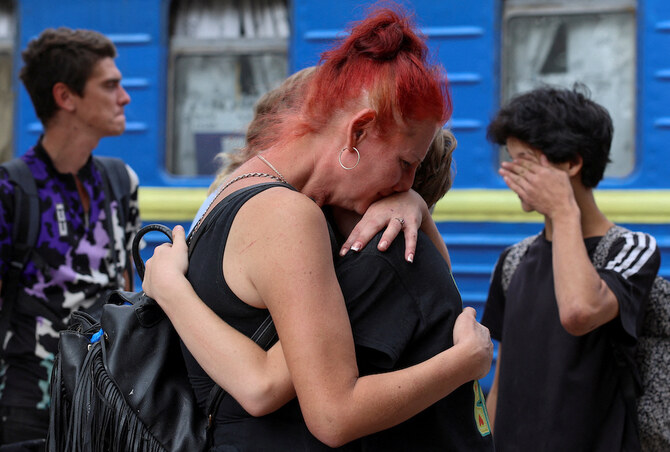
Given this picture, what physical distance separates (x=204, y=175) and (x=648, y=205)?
239 cm

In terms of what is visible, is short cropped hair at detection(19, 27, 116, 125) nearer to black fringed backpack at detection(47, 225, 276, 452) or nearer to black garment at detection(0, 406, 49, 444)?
black garment at detection(0, 406, 49, 444)

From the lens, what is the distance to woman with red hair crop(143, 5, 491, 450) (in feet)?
4.09

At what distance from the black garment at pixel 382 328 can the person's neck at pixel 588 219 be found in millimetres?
1236

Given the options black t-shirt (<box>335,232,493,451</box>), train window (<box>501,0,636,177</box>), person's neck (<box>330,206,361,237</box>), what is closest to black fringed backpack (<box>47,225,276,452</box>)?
black t-shirt (<box>335,232,493,451</box>)

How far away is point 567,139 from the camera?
8.27 ft

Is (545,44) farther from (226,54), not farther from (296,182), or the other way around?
(296,182)

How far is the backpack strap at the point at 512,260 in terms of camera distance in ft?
8.70

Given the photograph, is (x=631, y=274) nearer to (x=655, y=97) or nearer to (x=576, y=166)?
(x=576, y=166)

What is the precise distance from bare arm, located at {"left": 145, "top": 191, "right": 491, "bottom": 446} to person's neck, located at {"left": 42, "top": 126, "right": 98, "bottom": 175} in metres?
1.84

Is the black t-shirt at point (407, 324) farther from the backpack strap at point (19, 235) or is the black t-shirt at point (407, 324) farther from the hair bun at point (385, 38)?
the backpack strap at point (19, 235)

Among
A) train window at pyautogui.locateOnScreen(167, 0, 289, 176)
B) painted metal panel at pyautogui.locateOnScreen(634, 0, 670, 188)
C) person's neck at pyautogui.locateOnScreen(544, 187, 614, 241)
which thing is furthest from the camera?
train window at pyautogui.locateOnScreen(167, 0, 289, 176)

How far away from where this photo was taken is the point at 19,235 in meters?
2.67

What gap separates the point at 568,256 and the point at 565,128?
1.59 ft

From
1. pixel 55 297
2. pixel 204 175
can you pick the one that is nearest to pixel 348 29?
pixel 55 297
